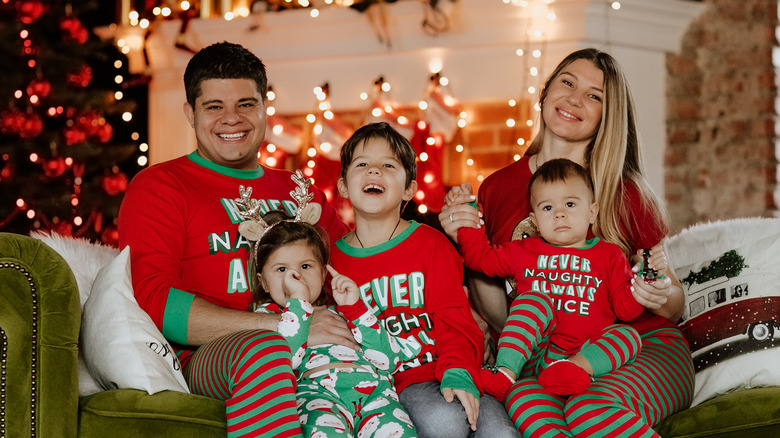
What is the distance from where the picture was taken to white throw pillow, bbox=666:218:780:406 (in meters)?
1.97

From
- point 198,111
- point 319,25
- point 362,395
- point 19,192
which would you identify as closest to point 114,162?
point 19,192

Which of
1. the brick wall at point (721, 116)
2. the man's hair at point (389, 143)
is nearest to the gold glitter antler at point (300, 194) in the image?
the man's hair at point (389, 143)

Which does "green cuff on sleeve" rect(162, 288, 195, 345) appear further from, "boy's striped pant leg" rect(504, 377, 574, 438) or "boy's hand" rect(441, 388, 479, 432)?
"boy's striped pant leg" rect(504, 377, 574, 438)

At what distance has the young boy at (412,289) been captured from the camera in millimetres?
1828

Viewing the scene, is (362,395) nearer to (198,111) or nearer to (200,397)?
(200,397)

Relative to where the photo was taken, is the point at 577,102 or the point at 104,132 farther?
the point at 104,132

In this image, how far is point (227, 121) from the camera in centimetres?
223

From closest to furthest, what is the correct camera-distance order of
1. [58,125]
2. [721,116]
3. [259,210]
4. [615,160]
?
[259,210] → [615,160] → [721,116] → [58,125]

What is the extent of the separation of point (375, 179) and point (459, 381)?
53cm

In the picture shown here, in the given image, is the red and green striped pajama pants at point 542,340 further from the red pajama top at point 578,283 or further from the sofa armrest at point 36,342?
the sofa armrest at point 36,342

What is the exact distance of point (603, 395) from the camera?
1792 millimetres

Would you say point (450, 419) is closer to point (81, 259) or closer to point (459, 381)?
point (459, 381)

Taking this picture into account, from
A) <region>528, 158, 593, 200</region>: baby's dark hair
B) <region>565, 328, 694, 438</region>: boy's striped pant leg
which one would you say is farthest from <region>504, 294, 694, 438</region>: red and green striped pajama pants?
<region>528, 158, 593, 200</region>: baby's dark hair

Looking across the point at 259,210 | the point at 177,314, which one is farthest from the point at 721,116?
the point at 177,314
